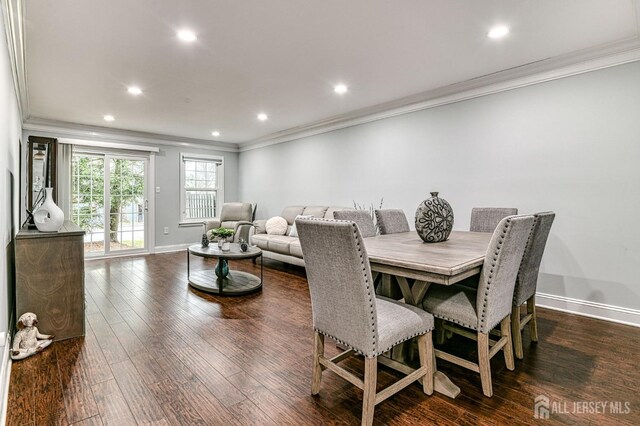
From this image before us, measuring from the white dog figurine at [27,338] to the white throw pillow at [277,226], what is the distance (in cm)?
356

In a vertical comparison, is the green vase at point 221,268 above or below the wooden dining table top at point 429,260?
below

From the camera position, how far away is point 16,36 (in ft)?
8.21

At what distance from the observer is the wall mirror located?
11.0ft

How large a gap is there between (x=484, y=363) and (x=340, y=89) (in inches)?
128

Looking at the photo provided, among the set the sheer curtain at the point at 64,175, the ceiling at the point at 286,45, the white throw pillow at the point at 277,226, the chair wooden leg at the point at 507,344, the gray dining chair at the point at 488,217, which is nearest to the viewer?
the chair wooden leg at the point at 507,344

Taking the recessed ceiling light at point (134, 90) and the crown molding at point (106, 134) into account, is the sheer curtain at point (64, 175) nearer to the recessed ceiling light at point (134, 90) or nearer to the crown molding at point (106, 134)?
the crown molding at point (106, 134)

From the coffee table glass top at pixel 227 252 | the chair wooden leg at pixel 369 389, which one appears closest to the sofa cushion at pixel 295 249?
the coffee table glass top at pixel 227 252

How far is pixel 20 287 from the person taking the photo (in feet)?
7.84

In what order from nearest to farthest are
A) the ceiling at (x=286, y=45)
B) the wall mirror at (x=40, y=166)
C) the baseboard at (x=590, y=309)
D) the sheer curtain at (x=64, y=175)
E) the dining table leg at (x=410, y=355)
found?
the dining table leg at (x=410, y=355) → the ceiling at (x=286, y=45) → the baseboard at (x=590, y=309) → the wall mirror at (x=40, y=166) → the sheer curtain at (x=64, y=175)

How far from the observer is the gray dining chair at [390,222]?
10.5ft

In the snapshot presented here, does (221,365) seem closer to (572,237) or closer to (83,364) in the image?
(83,364)

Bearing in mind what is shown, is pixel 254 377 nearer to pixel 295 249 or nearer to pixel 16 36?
pixel 295 249

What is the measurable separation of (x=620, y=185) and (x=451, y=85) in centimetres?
192

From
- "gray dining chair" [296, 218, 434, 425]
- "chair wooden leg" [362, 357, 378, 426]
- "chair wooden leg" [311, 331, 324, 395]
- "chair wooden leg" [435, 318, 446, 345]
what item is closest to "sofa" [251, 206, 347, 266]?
"chair wooden leg" [435, 318, 446, 345]
